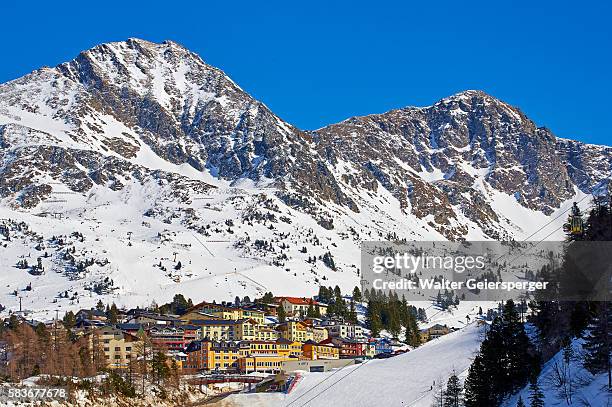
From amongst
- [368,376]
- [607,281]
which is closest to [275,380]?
[368,376]

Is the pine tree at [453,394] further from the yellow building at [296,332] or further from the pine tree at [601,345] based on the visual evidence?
the yellow building at [296,332]

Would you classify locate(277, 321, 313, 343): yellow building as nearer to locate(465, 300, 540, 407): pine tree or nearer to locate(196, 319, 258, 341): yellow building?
locate(196, 319, 258, 341): yellow building

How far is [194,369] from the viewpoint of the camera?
496ft

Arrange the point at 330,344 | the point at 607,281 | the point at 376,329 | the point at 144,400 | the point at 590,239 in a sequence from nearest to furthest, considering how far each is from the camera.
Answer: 1. the point at 607,281
2. the point at 590,239
3. the point at 144,400
4. the point at 330,344
5. the point at 376,329

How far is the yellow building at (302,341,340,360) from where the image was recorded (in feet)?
570

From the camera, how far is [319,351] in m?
176

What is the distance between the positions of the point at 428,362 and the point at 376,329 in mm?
83886

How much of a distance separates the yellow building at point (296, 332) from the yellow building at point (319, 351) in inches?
476

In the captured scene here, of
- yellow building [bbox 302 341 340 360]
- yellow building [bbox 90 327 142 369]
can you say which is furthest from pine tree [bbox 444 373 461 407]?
yellow building [bbox 302 341 340 360]

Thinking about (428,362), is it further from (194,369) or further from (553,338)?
(194,369)

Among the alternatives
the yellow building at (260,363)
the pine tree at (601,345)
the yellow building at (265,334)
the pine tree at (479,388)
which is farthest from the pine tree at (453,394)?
the yellow building at (265,334)

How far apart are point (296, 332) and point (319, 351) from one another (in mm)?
16944

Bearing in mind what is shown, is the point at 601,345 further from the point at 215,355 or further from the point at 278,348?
the point at 278,348

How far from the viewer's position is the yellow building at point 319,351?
6841 inches
